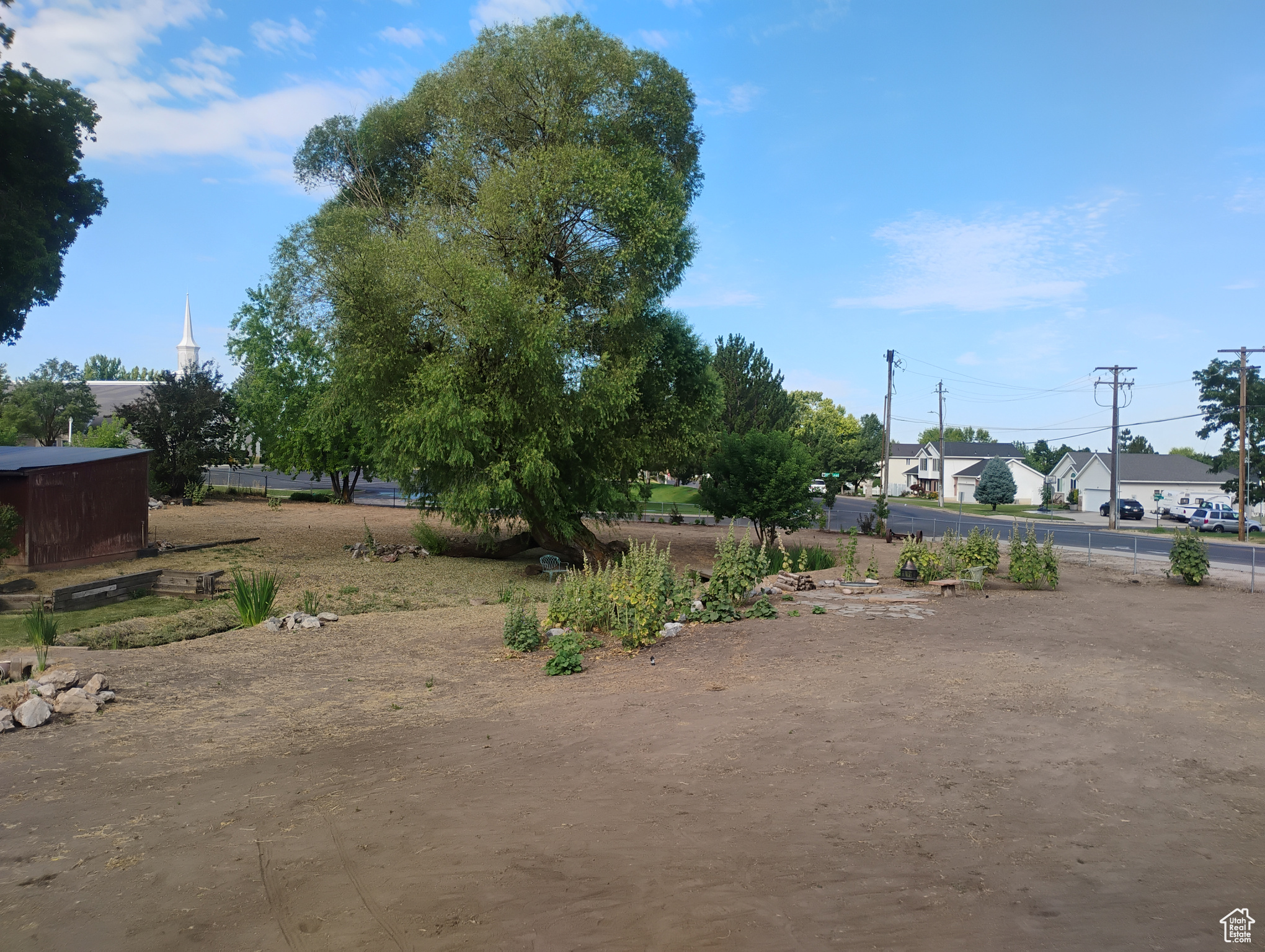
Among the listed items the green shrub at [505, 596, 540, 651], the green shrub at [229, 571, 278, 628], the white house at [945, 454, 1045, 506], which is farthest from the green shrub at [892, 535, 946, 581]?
the white house at [945, 454, 1045, 506]

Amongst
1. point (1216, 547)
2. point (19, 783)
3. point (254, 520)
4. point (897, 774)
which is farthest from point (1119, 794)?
point (1216, 547)

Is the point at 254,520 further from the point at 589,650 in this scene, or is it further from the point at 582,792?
the point at 582,792

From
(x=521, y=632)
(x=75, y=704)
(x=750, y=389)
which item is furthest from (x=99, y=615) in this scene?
(x=750, y=389)

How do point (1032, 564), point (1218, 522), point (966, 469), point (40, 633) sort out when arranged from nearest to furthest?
1. point (40, 633)
2. point (1032, 564)
3. point (1218, 522)
4. point (966, 469)

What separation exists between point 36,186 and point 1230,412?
196 feet

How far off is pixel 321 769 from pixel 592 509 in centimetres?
1606

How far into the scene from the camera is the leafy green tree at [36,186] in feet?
68.4

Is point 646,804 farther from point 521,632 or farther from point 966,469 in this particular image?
point 966,469

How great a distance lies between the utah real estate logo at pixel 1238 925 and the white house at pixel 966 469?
79.9 meters

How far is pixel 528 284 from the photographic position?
757 inches

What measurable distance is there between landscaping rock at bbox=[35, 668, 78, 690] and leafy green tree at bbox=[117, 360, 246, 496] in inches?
1299

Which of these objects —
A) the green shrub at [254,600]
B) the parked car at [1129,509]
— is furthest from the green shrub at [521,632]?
the parked car at [1129,509]

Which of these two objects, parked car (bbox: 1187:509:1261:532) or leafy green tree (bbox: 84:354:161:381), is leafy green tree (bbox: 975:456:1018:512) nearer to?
parked car (bbox: 1187:509:1261:532)

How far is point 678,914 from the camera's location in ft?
13.6
